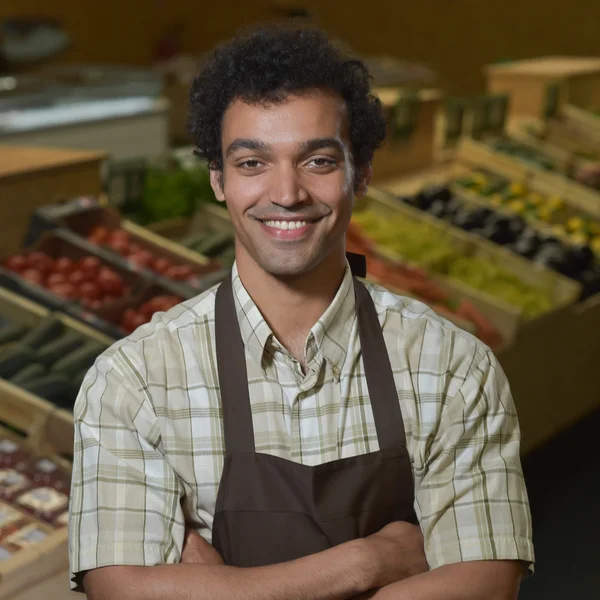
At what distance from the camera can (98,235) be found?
3584mm

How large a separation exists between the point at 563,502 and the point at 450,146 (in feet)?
8.91

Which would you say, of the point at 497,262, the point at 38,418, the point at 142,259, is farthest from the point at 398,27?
the point at 38,418

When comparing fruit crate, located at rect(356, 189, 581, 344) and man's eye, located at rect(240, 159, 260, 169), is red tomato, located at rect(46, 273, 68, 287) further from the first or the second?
man's eye, located at rect(240, 159, 260, 169)

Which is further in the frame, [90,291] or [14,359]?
[90,291]

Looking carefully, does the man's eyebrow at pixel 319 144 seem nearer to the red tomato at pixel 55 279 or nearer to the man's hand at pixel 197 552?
the man's hand at pixel 197 552

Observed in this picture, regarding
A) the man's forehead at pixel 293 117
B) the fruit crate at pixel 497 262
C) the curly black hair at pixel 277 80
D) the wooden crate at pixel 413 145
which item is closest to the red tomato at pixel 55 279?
the fruit crate at pixel 497 262

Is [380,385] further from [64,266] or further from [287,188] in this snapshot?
[64,266]

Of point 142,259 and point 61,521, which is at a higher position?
point 142,259

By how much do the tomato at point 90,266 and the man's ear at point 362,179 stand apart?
185 centimetres

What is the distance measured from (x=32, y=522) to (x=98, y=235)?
1563mm

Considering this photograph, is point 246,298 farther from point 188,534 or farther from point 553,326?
point 553,326

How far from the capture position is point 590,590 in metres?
3.25

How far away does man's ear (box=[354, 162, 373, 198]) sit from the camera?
161cm

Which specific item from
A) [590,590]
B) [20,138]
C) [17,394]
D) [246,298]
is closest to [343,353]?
[246,298]
